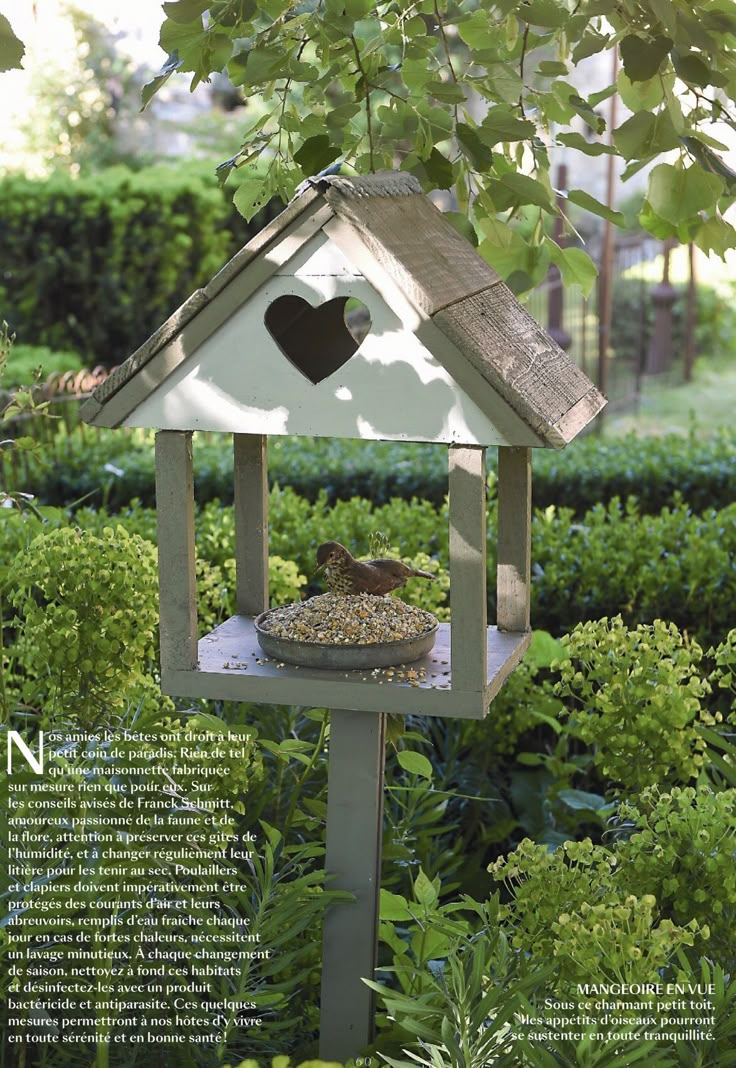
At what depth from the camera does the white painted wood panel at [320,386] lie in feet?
6.66

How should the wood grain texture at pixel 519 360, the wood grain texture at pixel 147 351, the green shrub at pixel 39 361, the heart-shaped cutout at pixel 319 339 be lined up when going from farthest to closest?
the green shrub at pixel 39 361, the heart-shaped cutout at pixel 319 339, the wood grain texture at pixel 147 351, the wood grain texture at pixel 519 360

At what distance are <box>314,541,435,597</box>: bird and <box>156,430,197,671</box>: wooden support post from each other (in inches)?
10.3

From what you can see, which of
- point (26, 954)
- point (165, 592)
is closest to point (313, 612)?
point (165, 592)

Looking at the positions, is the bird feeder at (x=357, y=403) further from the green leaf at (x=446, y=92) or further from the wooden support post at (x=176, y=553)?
the green leaf at (x=446, y=92)

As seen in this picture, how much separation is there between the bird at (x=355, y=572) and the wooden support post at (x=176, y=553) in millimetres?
263

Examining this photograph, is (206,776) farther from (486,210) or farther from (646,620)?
(646,620)

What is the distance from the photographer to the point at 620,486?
530 centimetres

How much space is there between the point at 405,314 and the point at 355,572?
0.57 m

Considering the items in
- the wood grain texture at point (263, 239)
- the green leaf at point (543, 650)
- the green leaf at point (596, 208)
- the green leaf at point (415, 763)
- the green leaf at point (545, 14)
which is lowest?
the green leaf at point (415, 763)

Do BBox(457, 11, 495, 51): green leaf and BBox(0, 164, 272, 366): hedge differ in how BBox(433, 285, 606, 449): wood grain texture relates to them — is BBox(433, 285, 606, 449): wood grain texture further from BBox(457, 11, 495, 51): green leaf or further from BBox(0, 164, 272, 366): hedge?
BBox(0, 164, 272, 366): hedge

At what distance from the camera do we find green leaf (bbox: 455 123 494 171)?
7.44 feet

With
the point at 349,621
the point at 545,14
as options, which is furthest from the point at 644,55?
the point at 349,621

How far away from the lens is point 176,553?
2.24 meters

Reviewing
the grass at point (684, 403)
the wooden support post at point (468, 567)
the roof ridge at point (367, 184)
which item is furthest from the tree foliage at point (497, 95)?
the grass at point (684, 403)
